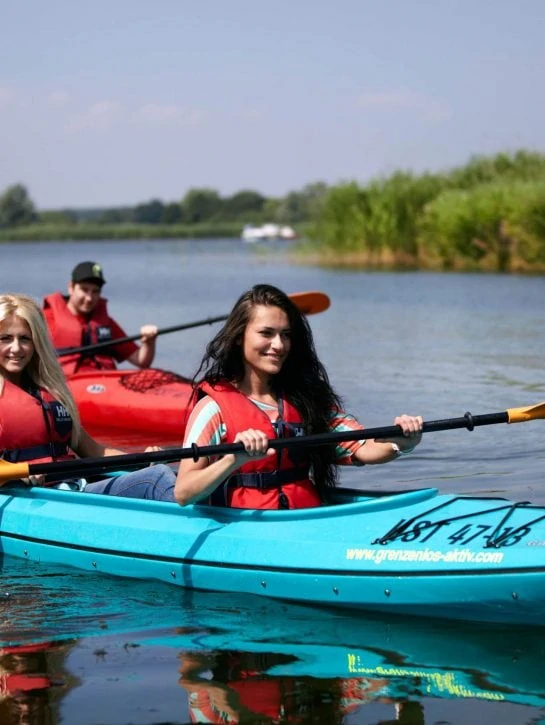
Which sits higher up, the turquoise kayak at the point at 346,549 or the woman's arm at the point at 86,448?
the woman's arm at the point at 86,448

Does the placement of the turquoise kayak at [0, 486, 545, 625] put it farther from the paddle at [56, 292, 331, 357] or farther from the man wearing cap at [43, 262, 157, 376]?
the man wearing cap at [43, 262, 157, 376]

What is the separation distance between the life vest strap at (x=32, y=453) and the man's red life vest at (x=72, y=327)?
419 centimetres

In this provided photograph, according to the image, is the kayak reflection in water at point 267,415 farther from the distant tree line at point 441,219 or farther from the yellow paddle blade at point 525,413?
the distant tree line at point 441,219

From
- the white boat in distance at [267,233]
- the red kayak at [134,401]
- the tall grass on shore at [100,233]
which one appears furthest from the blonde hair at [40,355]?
the white boat in distance at [267,233]

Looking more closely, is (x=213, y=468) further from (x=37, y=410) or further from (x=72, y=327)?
(x=72, y=327)

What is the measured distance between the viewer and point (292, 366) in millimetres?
5082

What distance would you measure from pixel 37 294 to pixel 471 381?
15.9 m

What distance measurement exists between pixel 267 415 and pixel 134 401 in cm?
472

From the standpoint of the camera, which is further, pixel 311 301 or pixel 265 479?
pixel 311 301

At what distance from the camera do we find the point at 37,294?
1035 inches

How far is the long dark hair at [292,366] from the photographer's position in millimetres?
4922

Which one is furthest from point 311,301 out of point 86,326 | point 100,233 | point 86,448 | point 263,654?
point 100,233

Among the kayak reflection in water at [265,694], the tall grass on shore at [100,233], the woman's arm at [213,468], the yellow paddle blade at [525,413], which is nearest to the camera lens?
Result: the kayak reflection in water at [265,694]

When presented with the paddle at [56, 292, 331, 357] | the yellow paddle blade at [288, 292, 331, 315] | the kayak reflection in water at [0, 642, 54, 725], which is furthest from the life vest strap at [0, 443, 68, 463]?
the yellow paddle blade at [288, 292, 331, 315]
